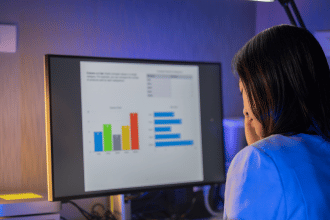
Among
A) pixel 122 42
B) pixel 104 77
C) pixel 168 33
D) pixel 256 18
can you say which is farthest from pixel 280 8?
pixel 104 77

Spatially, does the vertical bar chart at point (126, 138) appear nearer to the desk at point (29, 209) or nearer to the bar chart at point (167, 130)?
the bar chart at point (167, 130)

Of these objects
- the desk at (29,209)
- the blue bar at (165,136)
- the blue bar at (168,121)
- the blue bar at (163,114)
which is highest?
the blue bar at (163,114)

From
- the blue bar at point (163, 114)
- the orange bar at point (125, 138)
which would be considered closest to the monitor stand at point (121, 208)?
the orange bar at point (125, 138)

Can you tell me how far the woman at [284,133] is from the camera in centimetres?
46

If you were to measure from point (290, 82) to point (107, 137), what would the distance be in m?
0.52

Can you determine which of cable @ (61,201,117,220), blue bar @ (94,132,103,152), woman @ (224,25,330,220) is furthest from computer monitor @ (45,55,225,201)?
woman @ (224,25,330,220)

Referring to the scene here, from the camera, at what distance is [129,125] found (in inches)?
36.4

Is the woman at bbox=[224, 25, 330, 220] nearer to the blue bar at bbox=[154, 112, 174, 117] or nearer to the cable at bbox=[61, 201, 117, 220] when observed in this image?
the blue bar at bbox=[154, 112, 174, 117]

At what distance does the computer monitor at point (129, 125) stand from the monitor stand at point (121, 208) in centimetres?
7

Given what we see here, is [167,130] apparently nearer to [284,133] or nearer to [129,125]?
[129,125]

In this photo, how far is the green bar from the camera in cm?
89

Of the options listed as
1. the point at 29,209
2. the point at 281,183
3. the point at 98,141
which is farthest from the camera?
A: the point at 98,141

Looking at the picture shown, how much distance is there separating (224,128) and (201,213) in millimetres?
286

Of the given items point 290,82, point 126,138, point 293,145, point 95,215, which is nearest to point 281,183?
point 293,145
